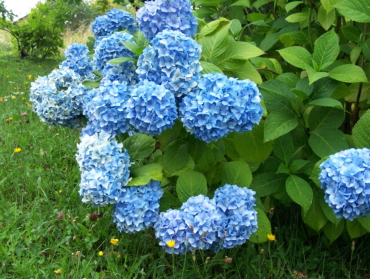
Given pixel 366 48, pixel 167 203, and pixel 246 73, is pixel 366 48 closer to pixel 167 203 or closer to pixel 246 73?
pixel 246 73

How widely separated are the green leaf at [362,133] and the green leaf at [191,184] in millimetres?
663

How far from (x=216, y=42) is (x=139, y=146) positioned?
56 centimetres

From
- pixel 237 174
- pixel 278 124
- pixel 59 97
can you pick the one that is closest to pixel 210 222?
pixel 237 174

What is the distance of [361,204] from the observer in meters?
1.32

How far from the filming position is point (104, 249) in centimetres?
193

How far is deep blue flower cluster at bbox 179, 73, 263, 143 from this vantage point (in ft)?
4.28

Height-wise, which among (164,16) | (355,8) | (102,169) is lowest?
(102,169)

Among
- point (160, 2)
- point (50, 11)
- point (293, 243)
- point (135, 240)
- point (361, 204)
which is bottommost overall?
point (50, 11)

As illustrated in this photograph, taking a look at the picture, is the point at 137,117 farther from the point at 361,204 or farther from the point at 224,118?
the point at 361,204

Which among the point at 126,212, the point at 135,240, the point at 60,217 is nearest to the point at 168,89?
the point at 126,212

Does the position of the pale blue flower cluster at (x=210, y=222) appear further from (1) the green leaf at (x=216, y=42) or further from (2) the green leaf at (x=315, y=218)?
(1) the green leaf at (x=216, y=42)

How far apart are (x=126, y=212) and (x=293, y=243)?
3.22 feet

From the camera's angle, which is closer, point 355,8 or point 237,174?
point 355,8

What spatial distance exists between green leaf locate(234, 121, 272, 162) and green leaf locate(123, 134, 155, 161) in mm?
381
